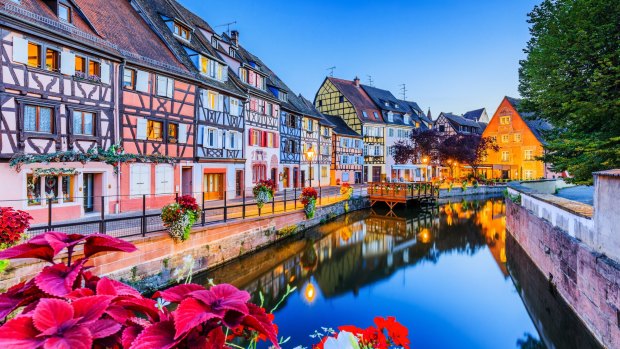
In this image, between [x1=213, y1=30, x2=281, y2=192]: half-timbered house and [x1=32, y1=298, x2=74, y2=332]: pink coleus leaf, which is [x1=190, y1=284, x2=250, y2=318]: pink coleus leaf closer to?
[x1=32, y1=298, x2=74, y2=332]: pink coleus leaf

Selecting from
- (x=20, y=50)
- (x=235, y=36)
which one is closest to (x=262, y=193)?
(x=20, y=50)

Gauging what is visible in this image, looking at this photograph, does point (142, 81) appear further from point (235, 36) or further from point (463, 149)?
point (463, 149)

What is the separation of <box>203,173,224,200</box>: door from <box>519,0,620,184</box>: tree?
18171 mm

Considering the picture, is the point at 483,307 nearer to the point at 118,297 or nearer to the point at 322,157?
the point at 118,297

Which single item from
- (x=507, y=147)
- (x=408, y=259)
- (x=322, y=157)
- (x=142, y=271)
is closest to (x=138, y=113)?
(x=142, y=271)

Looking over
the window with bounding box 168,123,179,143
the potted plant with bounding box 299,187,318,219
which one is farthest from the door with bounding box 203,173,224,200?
the potted plant with bounding box 299,187,318,219

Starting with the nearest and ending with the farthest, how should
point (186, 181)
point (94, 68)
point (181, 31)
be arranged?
point (94, 68) → point (186, 181) → point (181, 31)

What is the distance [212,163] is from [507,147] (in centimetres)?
4763

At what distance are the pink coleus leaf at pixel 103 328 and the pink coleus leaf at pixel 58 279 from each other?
23 centimetres

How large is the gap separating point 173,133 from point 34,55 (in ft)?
24.3

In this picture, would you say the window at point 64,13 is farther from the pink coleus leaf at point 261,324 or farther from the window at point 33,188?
the pink coleus leaf at point 261,324

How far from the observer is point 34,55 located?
13.3m

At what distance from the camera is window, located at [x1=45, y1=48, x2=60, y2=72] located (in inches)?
539

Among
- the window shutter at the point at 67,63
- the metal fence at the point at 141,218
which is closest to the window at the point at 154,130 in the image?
the metal fence at the point at 141,218
